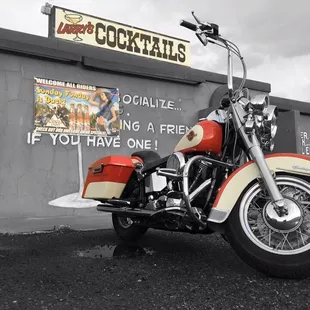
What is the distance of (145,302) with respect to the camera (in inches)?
85.9

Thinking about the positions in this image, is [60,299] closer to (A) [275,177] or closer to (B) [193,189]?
(B) [193,189]

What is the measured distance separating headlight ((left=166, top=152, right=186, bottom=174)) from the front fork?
1.72 ft

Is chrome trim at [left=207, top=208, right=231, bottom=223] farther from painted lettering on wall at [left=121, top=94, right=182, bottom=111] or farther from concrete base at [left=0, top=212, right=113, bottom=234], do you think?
painted lettering on wall at [left=121, top=94, right=182, bottom=111]

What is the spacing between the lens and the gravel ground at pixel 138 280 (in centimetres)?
216

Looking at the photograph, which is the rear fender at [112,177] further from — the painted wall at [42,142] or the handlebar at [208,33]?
the painted wall at [42,142]

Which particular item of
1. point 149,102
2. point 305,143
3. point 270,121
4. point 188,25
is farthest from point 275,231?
point 305,143

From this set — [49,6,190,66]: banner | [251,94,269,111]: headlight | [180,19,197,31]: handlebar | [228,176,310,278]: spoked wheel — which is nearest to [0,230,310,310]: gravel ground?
[228,176,310,278]: spoked wheel

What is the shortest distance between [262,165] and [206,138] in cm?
52

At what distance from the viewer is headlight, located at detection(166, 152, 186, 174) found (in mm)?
3051

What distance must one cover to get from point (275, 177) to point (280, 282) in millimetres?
730

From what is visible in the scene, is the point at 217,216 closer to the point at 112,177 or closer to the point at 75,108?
the point at 112,177

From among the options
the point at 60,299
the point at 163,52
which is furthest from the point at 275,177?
the point at 163,52

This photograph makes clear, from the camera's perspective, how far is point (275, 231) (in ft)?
8.45

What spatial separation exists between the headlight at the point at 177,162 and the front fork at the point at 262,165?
53cm
